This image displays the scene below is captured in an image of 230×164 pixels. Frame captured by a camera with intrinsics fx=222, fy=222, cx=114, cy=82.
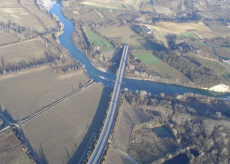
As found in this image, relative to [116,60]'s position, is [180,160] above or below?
below

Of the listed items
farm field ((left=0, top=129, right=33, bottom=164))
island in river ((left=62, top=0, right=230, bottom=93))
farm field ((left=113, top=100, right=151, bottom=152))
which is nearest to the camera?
farm field ((left=0, top=129, right=33, bottom=164))

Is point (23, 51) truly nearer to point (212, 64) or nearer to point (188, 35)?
point (212, 64)

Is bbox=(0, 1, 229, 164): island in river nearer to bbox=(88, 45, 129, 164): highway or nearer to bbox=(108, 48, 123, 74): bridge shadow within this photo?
bbox=(108, 48, 123, 74): bridge shadow

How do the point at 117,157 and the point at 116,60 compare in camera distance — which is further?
the point at 116,60

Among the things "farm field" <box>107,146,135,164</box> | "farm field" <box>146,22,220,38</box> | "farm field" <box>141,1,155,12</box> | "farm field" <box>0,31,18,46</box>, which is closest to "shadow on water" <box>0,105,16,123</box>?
"farm field" <box>107,146,135,164</box>

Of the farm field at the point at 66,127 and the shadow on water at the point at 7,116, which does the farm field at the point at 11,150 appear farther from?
the shadow on water at the point at 7,116

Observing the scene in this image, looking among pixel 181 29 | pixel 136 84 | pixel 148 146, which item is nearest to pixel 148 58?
pixel 136 84

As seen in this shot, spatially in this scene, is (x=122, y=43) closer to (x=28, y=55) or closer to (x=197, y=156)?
(x=28, y=55)

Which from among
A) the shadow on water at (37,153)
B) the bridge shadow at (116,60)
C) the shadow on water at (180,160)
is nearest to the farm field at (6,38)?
the bridge shadow at (116,60)
